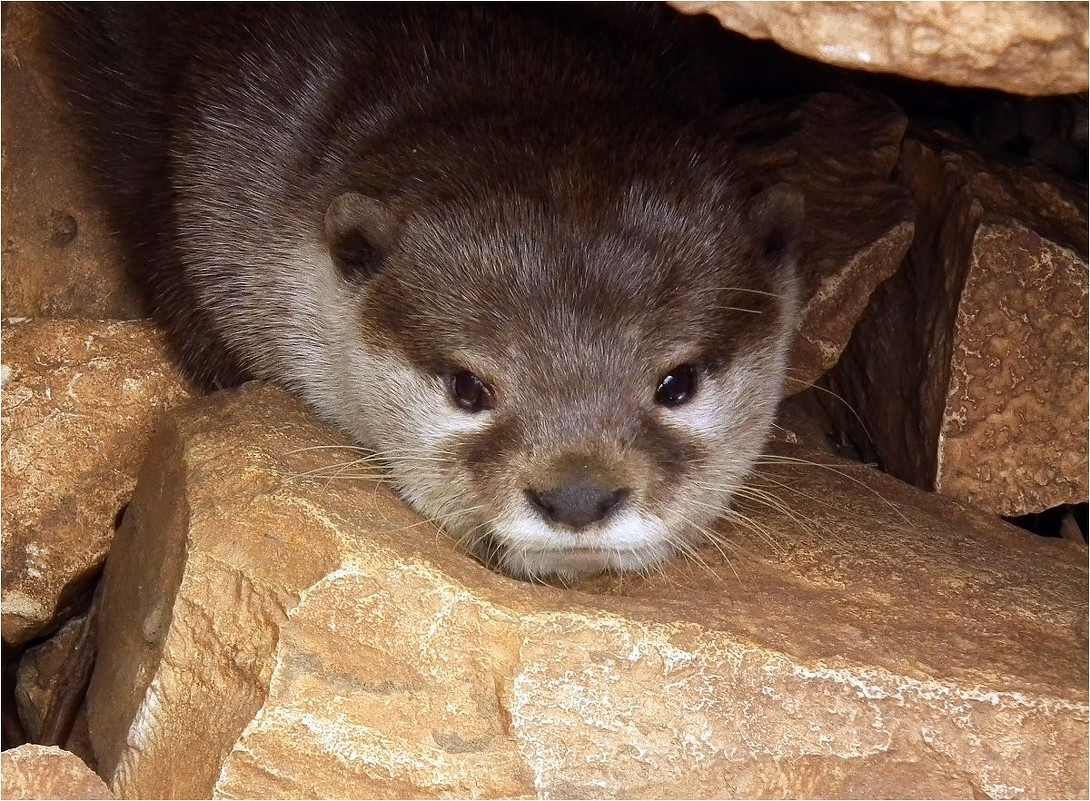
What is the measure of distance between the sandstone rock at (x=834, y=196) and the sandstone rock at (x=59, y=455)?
1.68 meters

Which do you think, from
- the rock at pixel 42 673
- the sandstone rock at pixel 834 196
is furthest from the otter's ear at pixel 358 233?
the rock at pixel 42 673

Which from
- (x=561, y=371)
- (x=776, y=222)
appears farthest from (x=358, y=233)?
(x=776, y=222)

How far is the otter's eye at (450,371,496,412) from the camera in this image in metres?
2.60

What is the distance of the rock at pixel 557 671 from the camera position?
2174 millimetres

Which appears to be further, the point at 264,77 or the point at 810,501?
the point at 264,77

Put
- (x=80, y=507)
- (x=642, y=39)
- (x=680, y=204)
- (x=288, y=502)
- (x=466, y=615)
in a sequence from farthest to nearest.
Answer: (x=642, y=39), (x=80, y=507), (x=680, y=204), (x=288, y=502), (x=466, y=615)

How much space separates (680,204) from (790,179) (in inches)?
39.9

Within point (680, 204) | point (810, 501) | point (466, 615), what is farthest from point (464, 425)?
point (810, 501)

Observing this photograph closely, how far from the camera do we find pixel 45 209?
3.58 m

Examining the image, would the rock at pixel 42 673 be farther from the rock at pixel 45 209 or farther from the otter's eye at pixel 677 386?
the otter's eye at pixel 677 386

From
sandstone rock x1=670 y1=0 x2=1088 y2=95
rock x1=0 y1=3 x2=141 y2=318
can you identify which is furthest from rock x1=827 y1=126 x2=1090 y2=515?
rock x1=0 y1=3 x2=141 y2=318

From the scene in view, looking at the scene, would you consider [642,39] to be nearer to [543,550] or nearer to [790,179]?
[790,179]

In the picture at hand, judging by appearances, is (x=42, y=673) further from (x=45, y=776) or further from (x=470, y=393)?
(x=470, y=393)

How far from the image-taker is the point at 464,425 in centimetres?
263
